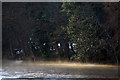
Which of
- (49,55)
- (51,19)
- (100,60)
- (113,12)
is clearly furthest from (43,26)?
(113,12)

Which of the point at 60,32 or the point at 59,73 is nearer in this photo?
the point at 59,73

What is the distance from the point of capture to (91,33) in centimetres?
1052

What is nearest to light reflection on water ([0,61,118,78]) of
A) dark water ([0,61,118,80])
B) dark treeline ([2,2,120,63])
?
dark water ([0,61,118,80])

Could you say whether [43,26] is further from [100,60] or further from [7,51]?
[100,60]

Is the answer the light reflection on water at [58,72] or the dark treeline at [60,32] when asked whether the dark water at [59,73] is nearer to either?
the light reflection on water at [58,72]

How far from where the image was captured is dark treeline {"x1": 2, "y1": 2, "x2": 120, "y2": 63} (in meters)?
10.3

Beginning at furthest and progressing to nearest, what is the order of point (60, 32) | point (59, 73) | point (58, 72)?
point (60, 32) < point (58, 72) < point (59, 73)

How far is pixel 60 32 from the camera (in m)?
11.2

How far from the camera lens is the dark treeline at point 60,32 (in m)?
10.3

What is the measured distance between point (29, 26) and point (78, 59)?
2805 millimetres

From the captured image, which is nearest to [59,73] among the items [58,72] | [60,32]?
[58,72]

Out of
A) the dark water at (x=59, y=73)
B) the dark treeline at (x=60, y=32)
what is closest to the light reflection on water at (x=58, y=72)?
the dark water at (x=59, y=73)

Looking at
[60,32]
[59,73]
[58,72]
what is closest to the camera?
[59,73]

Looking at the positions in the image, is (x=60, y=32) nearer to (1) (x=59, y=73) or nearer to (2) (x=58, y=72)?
(2) (x=58, y=72)
